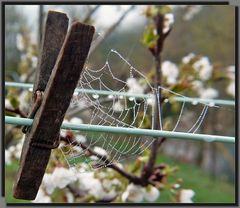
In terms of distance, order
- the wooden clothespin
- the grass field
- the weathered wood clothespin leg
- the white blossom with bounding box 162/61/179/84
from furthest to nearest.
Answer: the grass field, the white blossom with bounding box 162/61/179/84, the weathered wood clothespin leg, the wooden clothespin

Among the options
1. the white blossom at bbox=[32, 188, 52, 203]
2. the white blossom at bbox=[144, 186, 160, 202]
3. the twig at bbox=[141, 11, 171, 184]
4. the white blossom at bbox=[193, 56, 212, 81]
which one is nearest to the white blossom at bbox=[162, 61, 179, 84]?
the white blossom at bbox=[193, 56, 212, 81]

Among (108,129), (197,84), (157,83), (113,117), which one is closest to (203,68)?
(197,84)

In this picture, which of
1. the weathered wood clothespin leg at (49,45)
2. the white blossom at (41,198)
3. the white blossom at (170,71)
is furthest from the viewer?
the white blossom at (170,71)

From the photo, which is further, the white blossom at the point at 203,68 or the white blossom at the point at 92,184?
the white blossom at the point at 203,68

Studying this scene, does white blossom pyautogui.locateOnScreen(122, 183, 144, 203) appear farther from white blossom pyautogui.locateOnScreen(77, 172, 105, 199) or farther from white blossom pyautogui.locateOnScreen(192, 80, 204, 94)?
white blossom pyautogui.locateOnScreen(192, 80, 204, 94)

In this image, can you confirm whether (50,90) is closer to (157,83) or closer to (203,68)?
(157,83)

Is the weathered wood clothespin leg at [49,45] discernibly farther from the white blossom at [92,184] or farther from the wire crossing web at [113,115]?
the white blossom at [92,184]

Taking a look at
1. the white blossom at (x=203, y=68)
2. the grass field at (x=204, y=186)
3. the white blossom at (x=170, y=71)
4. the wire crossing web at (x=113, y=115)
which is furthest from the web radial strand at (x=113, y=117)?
the grass field at (x=204, y=186)
